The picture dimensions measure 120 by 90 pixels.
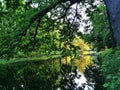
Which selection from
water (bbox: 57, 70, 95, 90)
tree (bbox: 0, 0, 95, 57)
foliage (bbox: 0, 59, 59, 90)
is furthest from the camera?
foliage (bbox: 0, 59, 59, 90)

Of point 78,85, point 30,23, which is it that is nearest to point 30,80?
point 78,85

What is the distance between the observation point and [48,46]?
1356 centimetres

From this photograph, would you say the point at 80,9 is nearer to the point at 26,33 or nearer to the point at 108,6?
the point at 26,33

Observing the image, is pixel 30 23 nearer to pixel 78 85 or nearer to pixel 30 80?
pixel 78 85

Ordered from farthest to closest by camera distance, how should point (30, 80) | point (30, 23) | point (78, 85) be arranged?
1. point (30, 80)
2. point (78, 85)
3. point (30, 23)

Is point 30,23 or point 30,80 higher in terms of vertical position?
point 30,23

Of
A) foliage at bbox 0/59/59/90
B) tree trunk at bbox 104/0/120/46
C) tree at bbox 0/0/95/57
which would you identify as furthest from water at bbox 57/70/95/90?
tree trunk at bbox 104/0/120/46

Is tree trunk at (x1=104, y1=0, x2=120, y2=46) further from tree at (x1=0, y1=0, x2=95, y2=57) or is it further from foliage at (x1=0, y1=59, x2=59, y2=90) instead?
foliage at (x1=0, y1=59, x2=59, y2=90)

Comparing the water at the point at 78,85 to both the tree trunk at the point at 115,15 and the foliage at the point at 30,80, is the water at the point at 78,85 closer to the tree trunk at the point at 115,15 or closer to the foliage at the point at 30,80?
the foliage at the point at 30,80

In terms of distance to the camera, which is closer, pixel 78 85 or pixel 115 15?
pixel 115 15

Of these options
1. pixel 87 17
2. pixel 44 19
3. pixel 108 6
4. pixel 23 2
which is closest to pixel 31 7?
pixel 23 2

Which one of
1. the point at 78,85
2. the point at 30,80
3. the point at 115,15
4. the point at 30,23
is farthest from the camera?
the point at 30,80

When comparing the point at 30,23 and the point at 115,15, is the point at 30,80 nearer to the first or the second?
the point at 30,23

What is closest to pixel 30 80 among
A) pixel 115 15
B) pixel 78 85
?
pixel 78 85
